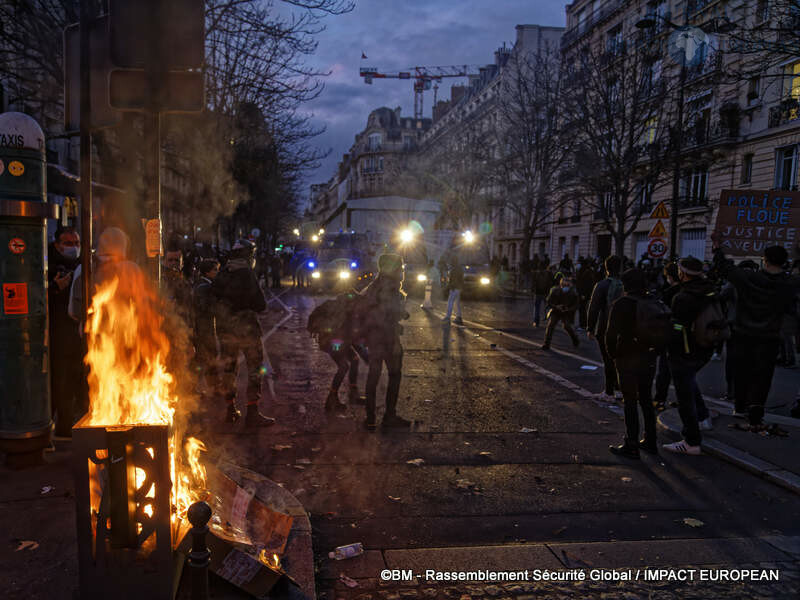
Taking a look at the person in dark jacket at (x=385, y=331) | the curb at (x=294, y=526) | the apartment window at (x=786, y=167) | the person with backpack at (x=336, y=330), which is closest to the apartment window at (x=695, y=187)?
the apartment window at (x=786, y=167)

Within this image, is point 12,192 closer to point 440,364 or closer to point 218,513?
point 218,513

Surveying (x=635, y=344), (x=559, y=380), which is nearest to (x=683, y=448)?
(x=635, y=344)

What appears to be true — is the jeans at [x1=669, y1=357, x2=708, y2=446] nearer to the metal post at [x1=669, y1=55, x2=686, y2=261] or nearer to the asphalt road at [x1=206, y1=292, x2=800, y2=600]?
the asphalt road at [x1=206, y1=292, x2=800, y2=600]

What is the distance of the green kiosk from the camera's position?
446 cm

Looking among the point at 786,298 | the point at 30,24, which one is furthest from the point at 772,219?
the point at 30,24

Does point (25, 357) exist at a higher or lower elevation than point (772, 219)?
lower

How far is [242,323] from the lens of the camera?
638cm

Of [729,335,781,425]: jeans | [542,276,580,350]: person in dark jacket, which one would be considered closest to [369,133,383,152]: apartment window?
[542,276,580,350]: person in dark jacket

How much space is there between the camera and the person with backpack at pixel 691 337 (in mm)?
5688

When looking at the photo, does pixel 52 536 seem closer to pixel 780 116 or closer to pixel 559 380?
pixel 559 380

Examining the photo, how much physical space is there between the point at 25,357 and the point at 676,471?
18.1 ft

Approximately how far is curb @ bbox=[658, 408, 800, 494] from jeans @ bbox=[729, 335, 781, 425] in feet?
3.06

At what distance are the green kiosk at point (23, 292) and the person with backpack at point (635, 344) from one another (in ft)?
16.1

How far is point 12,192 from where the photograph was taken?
4.46 metres
